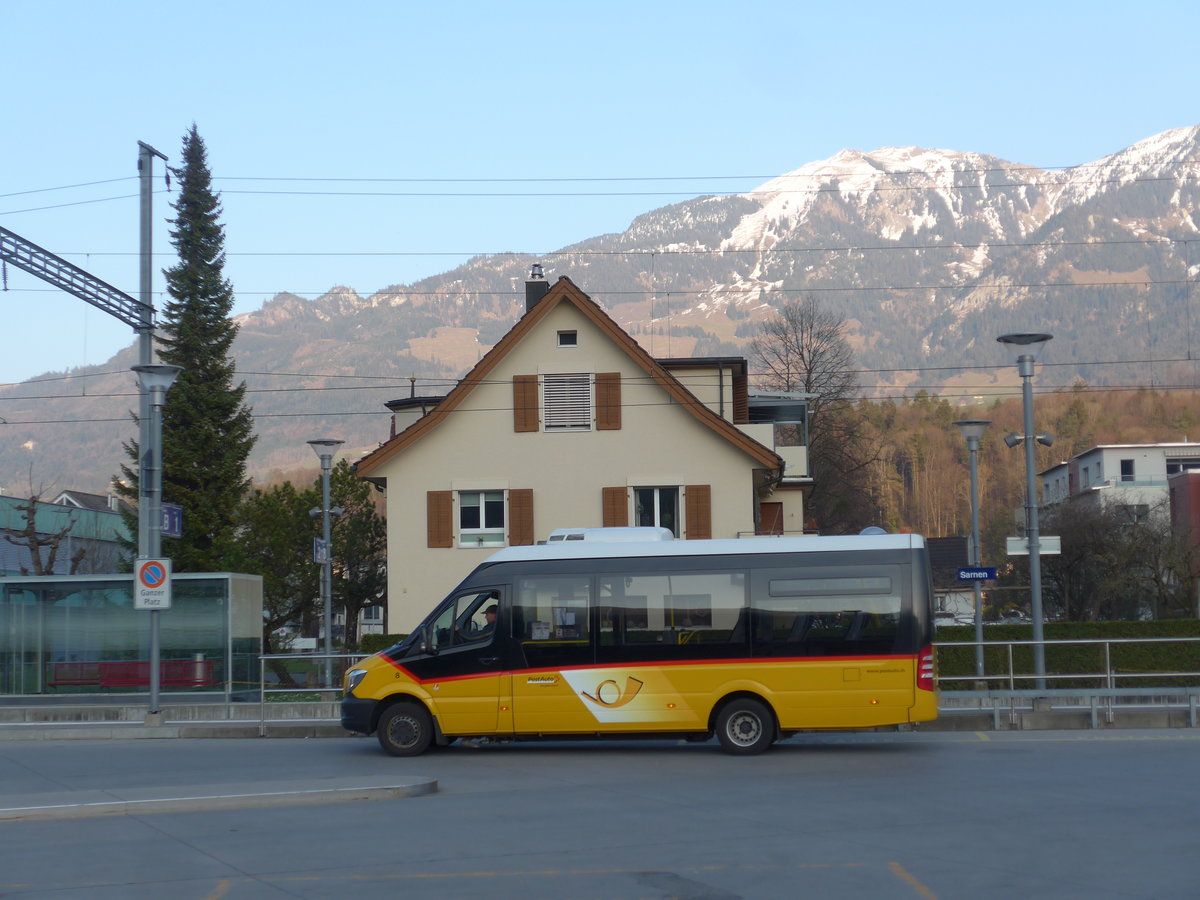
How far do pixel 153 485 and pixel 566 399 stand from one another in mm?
15942

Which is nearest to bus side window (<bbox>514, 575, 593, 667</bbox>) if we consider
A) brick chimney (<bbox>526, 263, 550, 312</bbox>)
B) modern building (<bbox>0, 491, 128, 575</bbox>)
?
brick chimney (<bbox>526, 263, 550, 312</bbox>)

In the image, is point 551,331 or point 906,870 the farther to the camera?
point 551,331

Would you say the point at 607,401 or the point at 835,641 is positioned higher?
the point at 607,401

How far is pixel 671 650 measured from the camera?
60.8ft

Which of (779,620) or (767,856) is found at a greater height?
(779,620)

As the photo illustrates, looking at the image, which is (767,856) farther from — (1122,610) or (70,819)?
(1122,610)

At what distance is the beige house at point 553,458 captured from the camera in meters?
37.9

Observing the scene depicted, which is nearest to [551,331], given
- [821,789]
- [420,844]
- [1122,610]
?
[821,789]

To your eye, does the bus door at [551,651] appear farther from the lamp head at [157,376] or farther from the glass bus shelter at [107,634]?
the glass bus shelter at [107,634]

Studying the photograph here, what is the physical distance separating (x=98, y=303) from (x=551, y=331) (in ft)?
45.5

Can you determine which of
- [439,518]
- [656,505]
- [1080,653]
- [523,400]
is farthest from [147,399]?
[1080,653]

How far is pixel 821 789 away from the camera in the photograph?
14414mm

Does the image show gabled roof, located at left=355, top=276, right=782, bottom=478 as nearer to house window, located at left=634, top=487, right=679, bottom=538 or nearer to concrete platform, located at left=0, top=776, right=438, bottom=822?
house window, located at left=634, top=487, right=679, bottom=538

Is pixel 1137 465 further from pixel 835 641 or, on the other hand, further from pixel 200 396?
pixel 835 641
